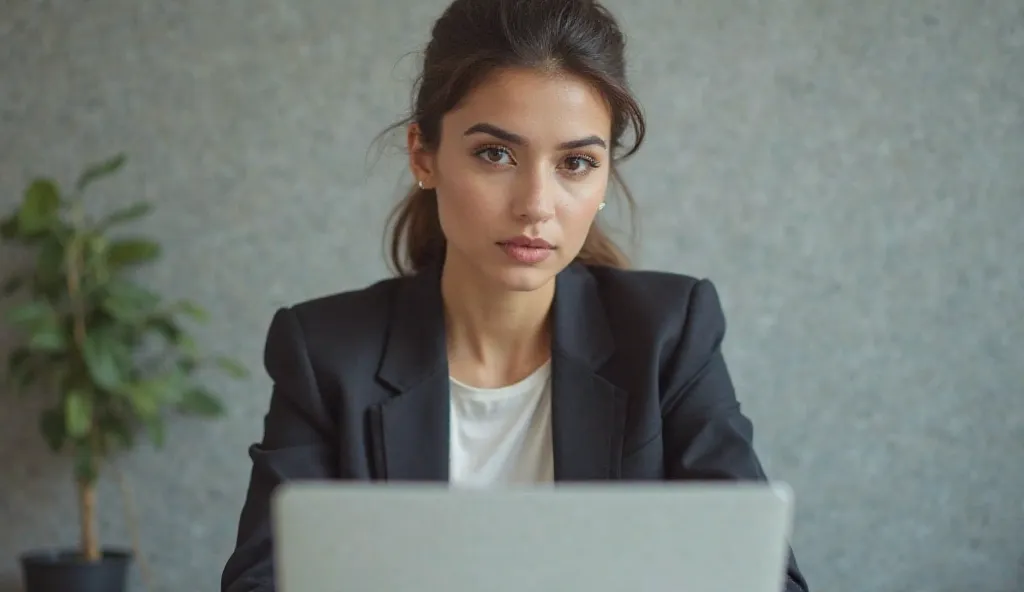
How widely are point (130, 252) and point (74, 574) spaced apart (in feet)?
2.73

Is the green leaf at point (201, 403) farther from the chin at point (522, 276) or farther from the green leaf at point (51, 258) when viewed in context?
the chin at point (522, 276)

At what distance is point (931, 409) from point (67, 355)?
2199mm

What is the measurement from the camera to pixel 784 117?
277 centimetres

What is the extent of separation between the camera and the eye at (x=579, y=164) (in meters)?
1.32

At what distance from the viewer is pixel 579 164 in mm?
1323

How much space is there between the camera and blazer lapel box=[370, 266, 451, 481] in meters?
1.35

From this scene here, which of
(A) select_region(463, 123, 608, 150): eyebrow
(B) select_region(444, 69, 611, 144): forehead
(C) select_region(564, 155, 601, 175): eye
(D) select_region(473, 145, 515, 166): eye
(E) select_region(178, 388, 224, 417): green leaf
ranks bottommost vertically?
(E) select_region(178, 388, 224, 417): green leaf

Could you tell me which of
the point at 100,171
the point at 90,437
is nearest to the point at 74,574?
the point at 90,437

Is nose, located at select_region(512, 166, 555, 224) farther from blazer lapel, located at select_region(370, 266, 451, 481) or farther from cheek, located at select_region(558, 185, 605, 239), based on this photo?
blazer lapel, located at select_region(370, 266, 451, 481)

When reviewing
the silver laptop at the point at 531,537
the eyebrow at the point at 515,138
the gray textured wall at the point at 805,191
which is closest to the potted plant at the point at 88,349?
the gray textured wall at the point at 805,191

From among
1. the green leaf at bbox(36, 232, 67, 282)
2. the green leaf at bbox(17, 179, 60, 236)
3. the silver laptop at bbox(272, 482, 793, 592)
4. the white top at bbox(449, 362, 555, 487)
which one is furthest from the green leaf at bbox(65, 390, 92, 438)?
the silver laptop at bbox(272, 482, 793, 592)

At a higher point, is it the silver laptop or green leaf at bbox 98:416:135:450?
the silver laptop

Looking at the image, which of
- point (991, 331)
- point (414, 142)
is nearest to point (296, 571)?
point (414, 142)

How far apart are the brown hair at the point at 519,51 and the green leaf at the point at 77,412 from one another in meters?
1.68
